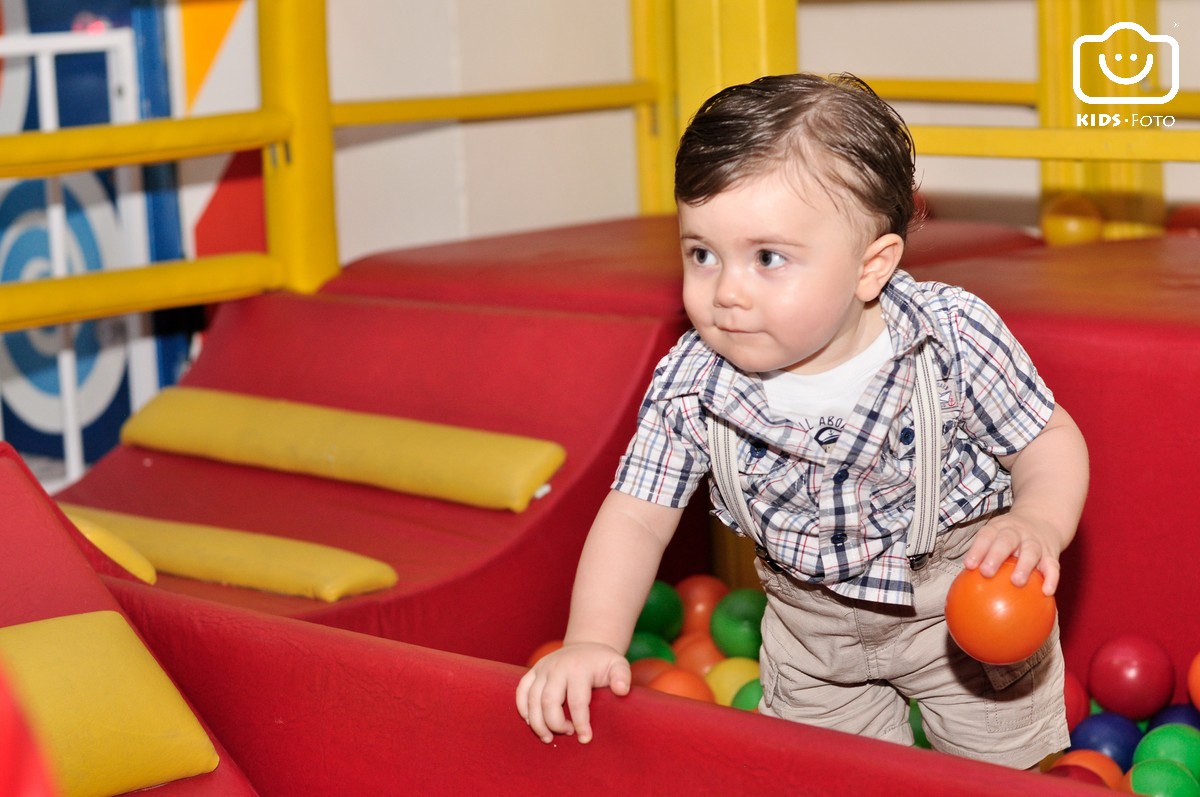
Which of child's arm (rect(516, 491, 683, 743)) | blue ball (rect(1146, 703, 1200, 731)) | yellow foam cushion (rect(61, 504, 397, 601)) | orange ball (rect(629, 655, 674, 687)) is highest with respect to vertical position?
child's arm (rect(516, 491, 683, 743))

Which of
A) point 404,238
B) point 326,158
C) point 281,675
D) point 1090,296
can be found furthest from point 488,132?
point 281,675

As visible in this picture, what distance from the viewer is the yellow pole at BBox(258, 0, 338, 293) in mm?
2445

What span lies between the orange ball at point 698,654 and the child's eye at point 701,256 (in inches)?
35.4

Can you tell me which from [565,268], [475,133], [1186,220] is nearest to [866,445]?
[565,268]

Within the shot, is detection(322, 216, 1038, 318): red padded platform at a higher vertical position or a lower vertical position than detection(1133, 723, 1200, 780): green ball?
higher

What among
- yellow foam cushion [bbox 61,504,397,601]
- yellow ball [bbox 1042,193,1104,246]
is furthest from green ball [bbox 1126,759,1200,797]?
yellow ball [bbox 1042,193,1104,246]

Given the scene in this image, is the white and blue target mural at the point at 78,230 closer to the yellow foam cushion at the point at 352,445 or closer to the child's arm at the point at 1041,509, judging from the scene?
the yellow foam cushion at the point at 352,445

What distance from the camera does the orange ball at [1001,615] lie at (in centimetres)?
105

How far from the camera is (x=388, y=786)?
1249mm

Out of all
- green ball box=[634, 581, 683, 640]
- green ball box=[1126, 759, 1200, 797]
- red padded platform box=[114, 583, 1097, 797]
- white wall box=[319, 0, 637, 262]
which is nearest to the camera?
red padded platform box=[114, 583, 1097, 797]

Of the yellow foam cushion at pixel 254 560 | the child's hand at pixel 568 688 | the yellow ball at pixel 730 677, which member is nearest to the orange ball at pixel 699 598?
the yellow ball at pixel 730 677

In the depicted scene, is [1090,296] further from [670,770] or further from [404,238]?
[404,238]

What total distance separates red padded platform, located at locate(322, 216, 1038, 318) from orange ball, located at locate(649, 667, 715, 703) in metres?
0.50

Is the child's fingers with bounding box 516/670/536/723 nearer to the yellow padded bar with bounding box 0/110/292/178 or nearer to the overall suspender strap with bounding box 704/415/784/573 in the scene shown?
the overall suspender strap with bounding box 704/415/784/573
